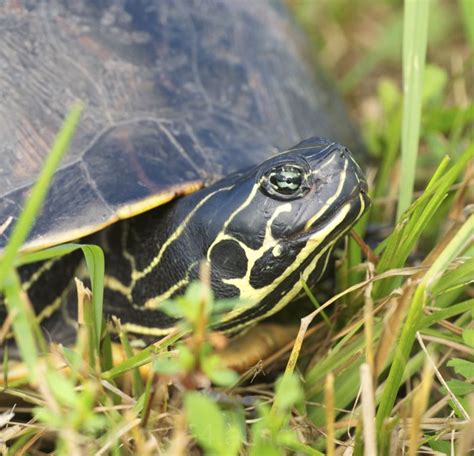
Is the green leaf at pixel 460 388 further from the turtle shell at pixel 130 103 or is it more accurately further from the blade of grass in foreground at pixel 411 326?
the turtle shell at pixel 130 103

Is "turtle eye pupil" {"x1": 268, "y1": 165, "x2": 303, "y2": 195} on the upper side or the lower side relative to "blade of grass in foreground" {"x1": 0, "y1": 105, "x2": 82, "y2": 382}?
lower

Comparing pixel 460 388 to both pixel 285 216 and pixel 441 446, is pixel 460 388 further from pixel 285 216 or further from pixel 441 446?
pixel 285 216

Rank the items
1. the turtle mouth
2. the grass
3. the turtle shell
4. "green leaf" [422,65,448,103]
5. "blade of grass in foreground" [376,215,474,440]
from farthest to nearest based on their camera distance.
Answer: "green leaf" [422,65,448,103]
the turtle shell
the turtle mouth
"blade of grass in foreground" [376,215,474,440]
the grass

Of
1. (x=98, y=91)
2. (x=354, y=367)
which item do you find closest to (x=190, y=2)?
(x=98, y=91)

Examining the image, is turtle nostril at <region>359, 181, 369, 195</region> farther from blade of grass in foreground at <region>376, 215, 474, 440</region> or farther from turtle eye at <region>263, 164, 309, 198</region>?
blade of grass in foreground at <region>376, 215, 474, 440</region>

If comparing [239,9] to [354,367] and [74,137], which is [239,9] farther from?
[354,367]

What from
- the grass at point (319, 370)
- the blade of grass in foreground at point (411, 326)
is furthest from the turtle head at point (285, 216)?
the blade of grass in foreground at point (411, 326)

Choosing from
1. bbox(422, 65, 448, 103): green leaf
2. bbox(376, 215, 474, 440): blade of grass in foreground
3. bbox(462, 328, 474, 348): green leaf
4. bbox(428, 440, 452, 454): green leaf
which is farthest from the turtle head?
bbox(422, 65, 448, 103): green leaf

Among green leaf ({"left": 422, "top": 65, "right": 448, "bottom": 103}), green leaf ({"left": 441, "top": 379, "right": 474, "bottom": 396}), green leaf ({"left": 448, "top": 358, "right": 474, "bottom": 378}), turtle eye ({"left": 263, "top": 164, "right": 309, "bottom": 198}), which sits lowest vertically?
green leaf ({"left": 441, "top": 379, "right": 474, "bottom": 396})
